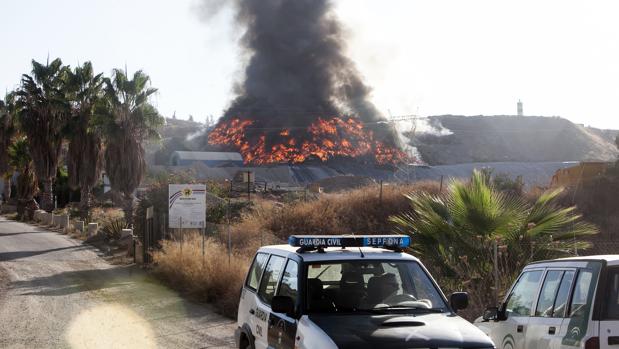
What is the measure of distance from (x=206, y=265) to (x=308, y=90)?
7313 cm

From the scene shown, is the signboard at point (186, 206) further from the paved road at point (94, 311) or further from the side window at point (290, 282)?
the side window at point (290, 282)

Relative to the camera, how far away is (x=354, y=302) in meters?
6.83

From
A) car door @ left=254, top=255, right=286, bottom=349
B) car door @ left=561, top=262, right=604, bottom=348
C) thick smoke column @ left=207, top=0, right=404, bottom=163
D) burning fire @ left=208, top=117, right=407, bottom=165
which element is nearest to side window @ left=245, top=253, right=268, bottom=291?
car door @ left=254, top=255, right=286, bottom=349

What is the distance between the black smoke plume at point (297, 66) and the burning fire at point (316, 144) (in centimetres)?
179

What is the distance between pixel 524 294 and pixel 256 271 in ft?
9.44

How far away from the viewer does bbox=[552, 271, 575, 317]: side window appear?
6.35 m

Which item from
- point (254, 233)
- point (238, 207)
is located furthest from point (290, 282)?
point (238, 207)

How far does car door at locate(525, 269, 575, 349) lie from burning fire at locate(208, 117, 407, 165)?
7377cm

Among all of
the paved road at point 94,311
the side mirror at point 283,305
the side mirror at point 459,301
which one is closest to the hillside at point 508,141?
the paved road at point 94,311

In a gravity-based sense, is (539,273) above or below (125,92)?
below

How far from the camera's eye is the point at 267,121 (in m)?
88.4

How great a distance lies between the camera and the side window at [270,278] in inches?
297

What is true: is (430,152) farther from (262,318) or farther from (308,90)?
(262,318)

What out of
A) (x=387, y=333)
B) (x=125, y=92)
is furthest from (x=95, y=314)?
(x=125, y=92)
